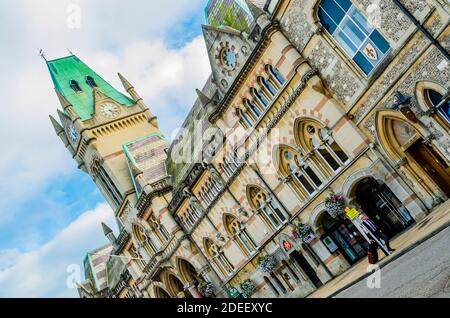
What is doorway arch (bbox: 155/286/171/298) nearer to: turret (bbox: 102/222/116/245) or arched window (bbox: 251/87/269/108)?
turret (bbox: 102/222/116/245)

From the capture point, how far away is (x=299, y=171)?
73.7 feet

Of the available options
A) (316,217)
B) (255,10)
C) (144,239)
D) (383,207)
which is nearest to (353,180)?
(383,207)

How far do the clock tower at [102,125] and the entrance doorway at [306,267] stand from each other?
1864cm

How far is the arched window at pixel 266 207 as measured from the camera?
79.8ft

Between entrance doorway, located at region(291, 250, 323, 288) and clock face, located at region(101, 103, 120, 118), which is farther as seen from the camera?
clock face, located at region(101, 103, 120, 118)

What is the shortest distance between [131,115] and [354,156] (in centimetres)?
3003

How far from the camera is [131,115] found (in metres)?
44.3

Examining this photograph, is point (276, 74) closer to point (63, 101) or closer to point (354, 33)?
point (354, 33)

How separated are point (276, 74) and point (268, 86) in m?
0.89

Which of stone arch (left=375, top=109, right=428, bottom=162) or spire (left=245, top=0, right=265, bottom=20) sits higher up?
spire (left=245, top=0, right=265, bottom=20)

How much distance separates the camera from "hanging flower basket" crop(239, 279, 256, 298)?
87.1 feet

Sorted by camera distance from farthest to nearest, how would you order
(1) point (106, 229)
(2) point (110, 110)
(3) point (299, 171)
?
(1) point (106, 229)
(2) point (110, 110)
(3) point (299, 171)

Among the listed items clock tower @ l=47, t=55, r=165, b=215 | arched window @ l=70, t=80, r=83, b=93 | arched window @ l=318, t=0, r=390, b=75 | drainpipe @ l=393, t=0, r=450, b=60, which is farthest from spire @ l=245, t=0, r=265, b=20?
arched window @ l=70, t=80, r=83, b=93
